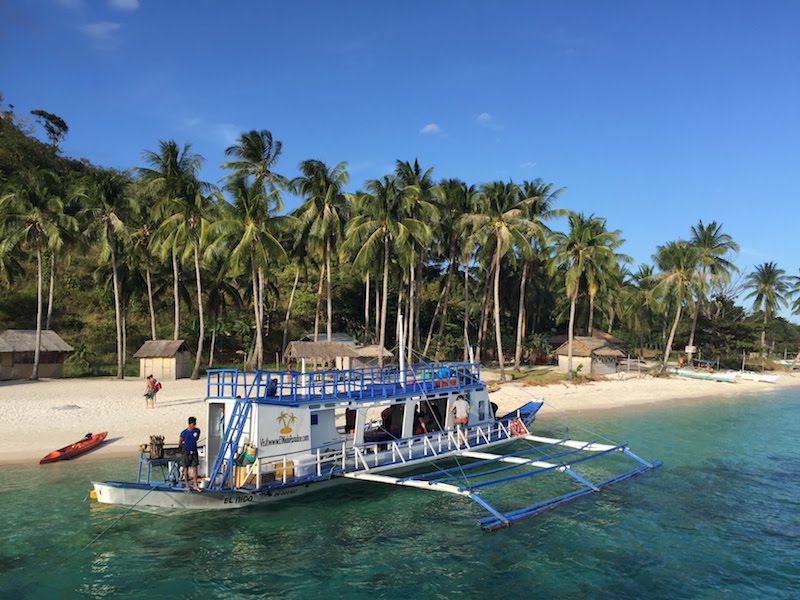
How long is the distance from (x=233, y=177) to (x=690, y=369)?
49.2 m

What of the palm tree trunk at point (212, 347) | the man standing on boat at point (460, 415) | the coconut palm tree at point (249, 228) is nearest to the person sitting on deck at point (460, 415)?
the man standing on boat at point (460, 415)

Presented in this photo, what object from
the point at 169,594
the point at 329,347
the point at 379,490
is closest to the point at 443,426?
the point at 379,490

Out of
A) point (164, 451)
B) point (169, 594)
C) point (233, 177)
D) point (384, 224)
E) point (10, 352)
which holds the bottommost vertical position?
point (169, 594)

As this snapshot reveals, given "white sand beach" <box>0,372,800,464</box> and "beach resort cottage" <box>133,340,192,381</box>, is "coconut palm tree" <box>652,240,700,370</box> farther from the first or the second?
"beach resort cottage" <box>133,340,192,381</box>

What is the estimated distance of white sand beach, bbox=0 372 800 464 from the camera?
22.1 meters

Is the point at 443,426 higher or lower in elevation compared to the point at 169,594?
higher

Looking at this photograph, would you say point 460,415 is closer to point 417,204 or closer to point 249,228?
point 249,228

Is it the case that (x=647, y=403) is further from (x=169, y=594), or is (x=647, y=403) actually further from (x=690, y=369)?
(x=169, y=594)

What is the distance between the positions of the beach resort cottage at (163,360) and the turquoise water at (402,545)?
1887 centimetres

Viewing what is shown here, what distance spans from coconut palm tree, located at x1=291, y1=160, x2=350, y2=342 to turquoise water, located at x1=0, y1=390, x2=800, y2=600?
2481 cm

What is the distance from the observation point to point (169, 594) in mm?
10961

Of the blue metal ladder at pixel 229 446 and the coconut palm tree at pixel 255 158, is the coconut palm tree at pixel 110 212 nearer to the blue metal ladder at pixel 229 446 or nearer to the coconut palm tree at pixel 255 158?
the coconut palm tree at pixel 255 158

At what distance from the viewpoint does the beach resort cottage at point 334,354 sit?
131ft

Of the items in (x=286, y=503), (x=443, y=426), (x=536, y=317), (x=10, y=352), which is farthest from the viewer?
(x=536, y=317)
